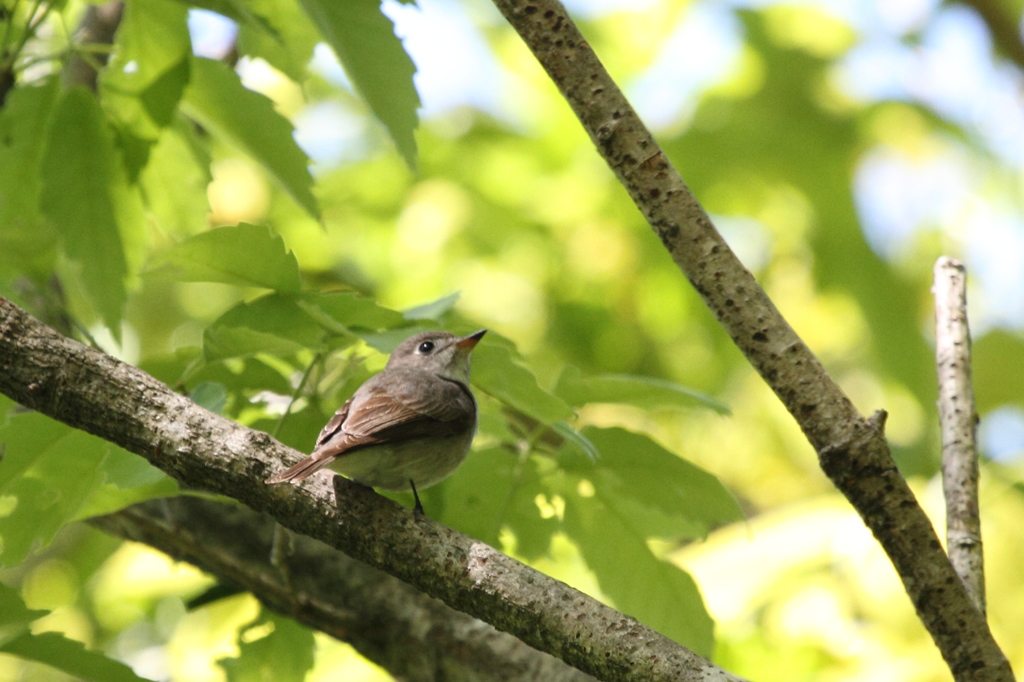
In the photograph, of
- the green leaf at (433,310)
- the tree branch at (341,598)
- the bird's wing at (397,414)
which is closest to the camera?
the green leaf at (433,310)

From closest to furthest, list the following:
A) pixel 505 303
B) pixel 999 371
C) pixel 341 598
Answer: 1. pixel 341 598
2. pixel 999 371
3. pixel 505 303

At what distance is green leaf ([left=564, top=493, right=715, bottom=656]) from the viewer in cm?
269

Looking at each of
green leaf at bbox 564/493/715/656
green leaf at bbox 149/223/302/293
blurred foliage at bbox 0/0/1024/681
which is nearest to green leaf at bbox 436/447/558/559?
blurred foliage at bbox 0/0/1024/681

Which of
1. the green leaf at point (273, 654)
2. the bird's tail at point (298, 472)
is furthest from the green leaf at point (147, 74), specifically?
the green leaf at point (273, 654)

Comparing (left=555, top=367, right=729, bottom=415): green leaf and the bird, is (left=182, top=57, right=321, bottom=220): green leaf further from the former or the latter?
(left=555, top=367, right=729, bottom=415): green leaf

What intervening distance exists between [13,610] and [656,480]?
5.62 ft

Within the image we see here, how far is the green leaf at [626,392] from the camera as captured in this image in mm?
2498

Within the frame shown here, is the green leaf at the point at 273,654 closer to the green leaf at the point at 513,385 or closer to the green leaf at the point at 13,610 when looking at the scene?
the green leaf at the point at 13,610

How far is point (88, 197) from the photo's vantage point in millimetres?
2828

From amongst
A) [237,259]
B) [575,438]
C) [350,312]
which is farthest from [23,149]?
[575,438]

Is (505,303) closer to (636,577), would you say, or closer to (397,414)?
(397,414)

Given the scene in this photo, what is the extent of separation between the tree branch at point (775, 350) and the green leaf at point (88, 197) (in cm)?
143

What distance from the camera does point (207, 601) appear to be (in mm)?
3303

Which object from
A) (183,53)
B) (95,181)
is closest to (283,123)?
(183,53)
